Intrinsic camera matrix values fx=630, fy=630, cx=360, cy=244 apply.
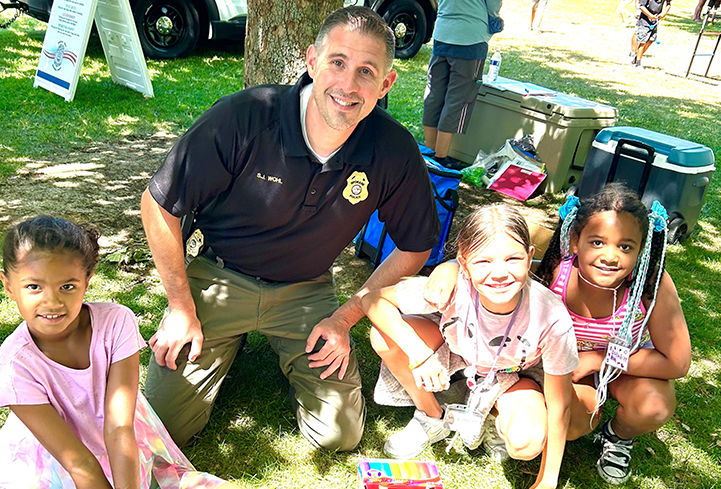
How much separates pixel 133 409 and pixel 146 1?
22.0 ft

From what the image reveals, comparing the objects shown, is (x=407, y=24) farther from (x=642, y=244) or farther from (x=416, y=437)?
(x=416, y=437)

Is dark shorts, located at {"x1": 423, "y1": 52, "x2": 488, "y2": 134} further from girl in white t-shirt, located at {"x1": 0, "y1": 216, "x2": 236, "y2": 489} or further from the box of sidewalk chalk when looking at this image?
girl in white t-shirt, located at {"x1": 0, "y1": 216, "x2": 236, "y2": 489}

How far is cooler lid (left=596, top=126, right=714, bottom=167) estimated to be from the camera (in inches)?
165

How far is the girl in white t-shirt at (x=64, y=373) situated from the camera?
1.72 metres

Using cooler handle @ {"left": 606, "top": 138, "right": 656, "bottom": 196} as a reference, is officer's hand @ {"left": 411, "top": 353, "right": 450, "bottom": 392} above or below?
below

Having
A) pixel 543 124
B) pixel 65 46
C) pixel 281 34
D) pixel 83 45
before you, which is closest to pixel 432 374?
pixel 281 34

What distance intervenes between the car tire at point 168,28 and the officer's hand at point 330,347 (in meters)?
6.33

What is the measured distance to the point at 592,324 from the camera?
2.45m

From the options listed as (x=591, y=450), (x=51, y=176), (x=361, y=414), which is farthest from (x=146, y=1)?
(x=591, y=450)

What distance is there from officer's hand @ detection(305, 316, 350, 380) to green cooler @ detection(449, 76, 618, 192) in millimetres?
3448

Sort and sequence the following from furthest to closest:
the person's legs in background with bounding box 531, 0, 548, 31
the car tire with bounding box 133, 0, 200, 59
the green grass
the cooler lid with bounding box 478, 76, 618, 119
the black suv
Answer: the person's legs in background with bounding box 531, 0, 548, 31, the car tire with bounding box 133, 0, 200, 59, the black suv, the cooler lid with bounding box 478, 76, 618, 119, the green grass

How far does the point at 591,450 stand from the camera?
8.75ft

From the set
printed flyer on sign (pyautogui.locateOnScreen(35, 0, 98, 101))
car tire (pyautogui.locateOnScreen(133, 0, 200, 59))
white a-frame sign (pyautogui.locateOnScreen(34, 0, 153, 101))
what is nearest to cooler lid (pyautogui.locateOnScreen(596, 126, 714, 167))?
white a-frame sign (pyautogui.locateOnScreen(34, 0, 153, 101))

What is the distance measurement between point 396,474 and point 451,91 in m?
3.71
